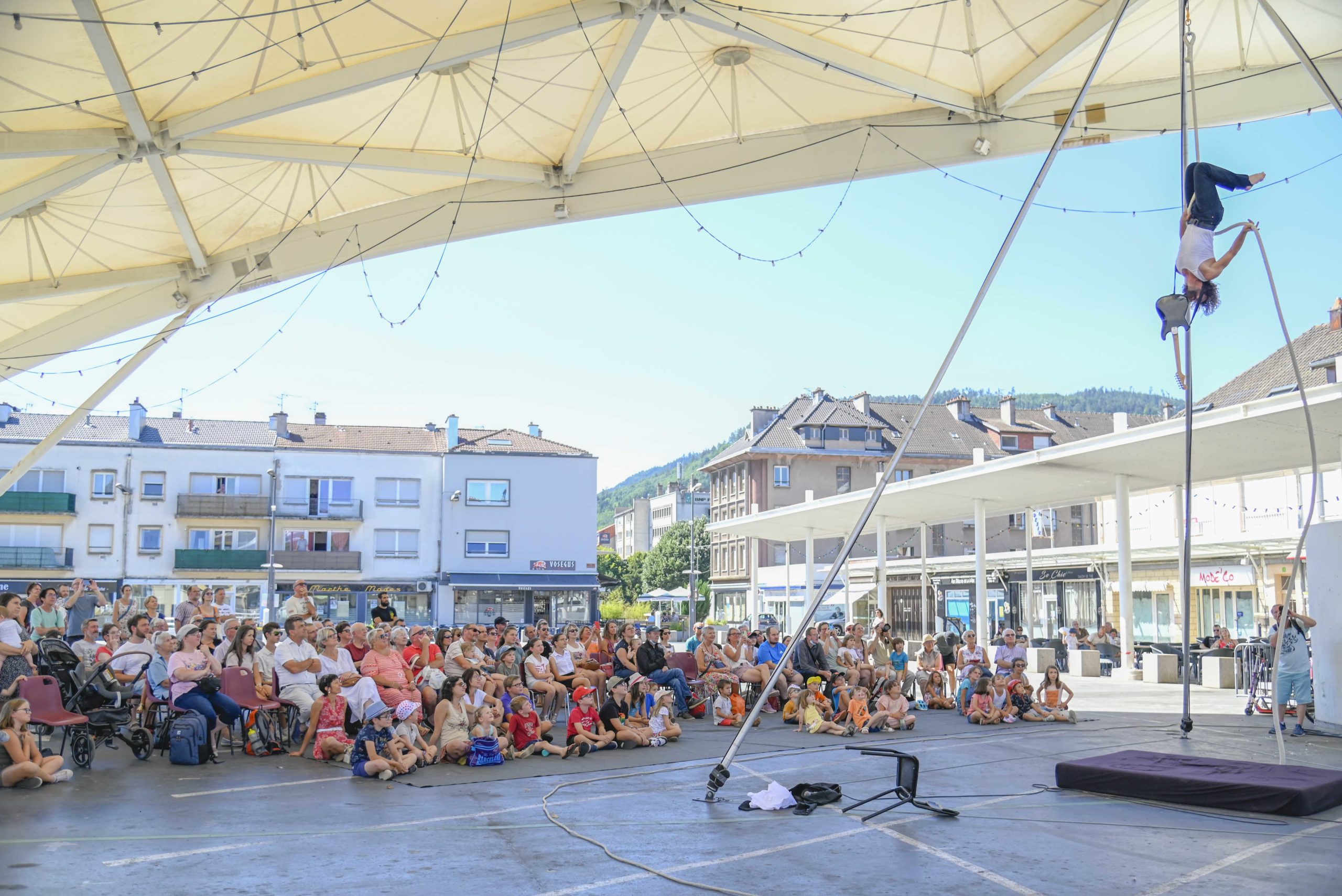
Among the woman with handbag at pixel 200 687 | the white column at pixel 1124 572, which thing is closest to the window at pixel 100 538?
the woman with handbag at pixel 200 687

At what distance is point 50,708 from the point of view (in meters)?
9.52

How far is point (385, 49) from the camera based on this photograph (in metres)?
11.6

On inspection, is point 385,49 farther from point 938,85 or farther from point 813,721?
point 813,721

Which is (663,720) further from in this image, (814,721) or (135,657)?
(135,657)

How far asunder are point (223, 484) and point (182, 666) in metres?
36.0

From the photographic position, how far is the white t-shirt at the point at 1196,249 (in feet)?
27.3

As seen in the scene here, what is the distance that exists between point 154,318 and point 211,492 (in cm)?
2843

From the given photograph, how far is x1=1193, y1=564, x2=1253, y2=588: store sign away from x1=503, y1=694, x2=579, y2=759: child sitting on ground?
23.1 meters

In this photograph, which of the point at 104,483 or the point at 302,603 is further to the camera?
the point at 104,483

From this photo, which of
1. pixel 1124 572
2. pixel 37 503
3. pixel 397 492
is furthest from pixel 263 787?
pixel 37 503

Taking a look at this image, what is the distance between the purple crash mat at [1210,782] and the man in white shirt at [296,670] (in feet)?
23.8

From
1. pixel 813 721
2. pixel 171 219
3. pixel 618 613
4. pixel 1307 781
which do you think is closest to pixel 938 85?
pixel 813 721

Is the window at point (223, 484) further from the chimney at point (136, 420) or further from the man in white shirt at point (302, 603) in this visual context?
the man in white shirt at point (302, 603)

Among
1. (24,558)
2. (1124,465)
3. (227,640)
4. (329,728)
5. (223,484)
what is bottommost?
(329,728)
